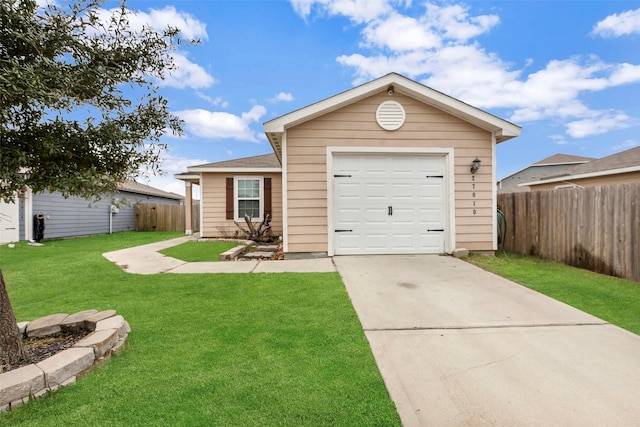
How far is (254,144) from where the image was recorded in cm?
1717

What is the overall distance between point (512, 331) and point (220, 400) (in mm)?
2638

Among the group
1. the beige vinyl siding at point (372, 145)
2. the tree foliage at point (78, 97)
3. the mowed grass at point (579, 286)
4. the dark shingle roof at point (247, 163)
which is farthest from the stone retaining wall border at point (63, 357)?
the dark shingle roof at point (247, 163)

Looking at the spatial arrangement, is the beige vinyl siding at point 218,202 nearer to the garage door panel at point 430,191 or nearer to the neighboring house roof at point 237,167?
the neighboring house roof at point 237,167

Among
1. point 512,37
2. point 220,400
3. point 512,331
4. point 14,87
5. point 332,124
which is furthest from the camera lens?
point 512,37

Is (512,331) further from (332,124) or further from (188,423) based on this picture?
(332,124)

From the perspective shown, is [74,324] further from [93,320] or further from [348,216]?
[348,216]

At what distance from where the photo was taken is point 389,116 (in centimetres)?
639

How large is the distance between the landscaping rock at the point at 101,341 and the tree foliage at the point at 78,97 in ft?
3.71

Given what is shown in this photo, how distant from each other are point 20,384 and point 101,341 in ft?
1.69

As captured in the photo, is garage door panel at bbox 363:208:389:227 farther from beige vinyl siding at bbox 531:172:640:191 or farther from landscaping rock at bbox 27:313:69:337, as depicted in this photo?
beige vinyl siding at bbox 531:172:640:191

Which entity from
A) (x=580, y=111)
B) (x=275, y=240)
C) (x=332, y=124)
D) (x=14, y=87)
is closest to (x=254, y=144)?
(x=275, y=240)

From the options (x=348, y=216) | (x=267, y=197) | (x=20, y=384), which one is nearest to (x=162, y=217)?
(x=267, y=197)

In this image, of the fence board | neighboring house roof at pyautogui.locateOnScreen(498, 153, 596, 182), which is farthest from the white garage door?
neighboring house roof at pyautogui.locateOnScreen(498, 153, 596, 182)

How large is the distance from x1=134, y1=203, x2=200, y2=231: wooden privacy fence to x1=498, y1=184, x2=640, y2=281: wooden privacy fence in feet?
47.6
